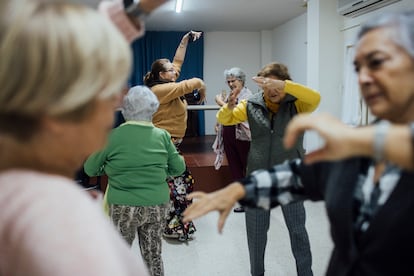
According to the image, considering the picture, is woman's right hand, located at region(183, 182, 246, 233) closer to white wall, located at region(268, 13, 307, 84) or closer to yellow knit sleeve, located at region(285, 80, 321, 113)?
yellow knit sleeve, located at region(285, 80, 321, 113)

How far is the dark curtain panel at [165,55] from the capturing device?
798 centimetres

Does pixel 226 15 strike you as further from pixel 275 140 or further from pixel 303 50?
pixel 275 140

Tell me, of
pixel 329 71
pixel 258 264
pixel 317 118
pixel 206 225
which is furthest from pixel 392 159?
pixel 329 71

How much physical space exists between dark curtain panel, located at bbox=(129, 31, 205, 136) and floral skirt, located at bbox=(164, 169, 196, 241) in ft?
16.0

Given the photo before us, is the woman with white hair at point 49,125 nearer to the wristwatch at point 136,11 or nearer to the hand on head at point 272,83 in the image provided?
the wristwatch at point 136,11

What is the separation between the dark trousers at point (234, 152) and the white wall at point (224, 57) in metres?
4.79

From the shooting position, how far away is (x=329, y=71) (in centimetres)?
407

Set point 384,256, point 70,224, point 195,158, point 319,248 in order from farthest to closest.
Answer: point 195,158
point 319,248
point 384,256
point 70,224

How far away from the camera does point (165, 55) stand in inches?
320

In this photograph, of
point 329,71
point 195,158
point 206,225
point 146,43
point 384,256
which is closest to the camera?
point 384,256

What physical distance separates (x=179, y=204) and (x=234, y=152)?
0.84m

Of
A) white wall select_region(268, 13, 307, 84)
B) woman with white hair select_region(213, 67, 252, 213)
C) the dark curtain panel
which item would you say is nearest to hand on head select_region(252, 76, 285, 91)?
woman with white hair select_region(213, 67, 252, 213)

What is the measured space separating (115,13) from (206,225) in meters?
2.90

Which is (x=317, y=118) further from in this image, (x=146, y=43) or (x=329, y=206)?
(x=146, y=43)
